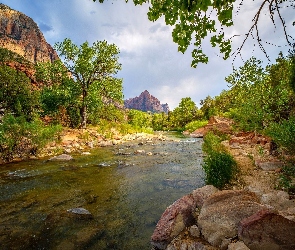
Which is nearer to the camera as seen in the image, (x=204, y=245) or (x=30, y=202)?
(x=204, y=245)

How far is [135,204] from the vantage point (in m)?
8.37

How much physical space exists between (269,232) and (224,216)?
1.00m

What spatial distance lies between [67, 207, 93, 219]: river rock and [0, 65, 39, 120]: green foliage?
18810 mm

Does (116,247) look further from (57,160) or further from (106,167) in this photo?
(57,160)

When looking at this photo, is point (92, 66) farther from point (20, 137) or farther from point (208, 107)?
point (208, 107)

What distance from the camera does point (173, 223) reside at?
212 inches

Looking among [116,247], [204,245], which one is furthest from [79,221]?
[204,245]

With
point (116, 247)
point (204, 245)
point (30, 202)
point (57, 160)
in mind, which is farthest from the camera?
point (57, 160)

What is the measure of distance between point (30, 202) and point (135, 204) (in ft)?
13.3

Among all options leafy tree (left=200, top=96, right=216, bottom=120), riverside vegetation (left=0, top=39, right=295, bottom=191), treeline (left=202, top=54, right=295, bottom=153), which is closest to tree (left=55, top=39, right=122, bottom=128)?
riverside vegetation (left=0, top=39, right=295, bottom=191)

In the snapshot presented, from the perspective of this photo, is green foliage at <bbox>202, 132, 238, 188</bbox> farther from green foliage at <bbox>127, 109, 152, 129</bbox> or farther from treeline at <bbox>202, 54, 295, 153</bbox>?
green foliage at <bbox>127, 109, 152, 129</bbox>

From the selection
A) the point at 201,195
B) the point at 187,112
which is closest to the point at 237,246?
the point at 201,195

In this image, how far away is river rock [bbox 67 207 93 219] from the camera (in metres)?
7.32

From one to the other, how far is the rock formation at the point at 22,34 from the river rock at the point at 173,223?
163268 millimetres
